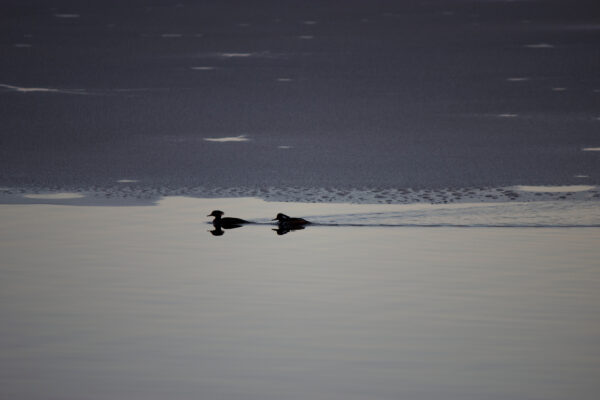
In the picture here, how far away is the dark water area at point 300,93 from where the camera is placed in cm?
1340

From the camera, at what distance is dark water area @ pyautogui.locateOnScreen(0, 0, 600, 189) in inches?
527

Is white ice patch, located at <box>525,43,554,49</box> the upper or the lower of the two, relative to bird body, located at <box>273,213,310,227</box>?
upper

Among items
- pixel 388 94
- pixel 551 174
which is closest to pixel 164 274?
pixel 551 174

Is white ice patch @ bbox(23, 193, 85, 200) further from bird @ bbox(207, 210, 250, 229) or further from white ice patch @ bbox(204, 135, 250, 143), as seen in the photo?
white ice patch @ bbox(204, 135, 250, 143)

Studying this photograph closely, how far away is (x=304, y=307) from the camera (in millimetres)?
6570

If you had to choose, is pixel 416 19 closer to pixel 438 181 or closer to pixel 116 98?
pixel 116 98

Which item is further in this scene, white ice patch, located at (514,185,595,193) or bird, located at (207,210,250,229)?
white ice patch, located at (514,185,595,193)

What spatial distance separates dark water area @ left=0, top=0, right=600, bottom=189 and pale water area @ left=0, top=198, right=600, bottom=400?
9.94 ft

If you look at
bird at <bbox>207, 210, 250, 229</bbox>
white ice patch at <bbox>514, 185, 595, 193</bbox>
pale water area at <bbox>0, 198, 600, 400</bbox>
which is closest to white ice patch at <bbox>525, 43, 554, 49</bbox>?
white ice patch at <bbox>514, 185, 595, 193</bbox>

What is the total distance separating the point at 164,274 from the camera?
297 inches

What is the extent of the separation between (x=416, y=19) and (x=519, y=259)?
13945 millimetres

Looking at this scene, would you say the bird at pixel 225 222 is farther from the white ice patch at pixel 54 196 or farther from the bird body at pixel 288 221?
the white ice patch at pixel 54 196

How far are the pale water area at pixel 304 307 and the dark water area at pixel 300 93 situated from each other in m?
3.03

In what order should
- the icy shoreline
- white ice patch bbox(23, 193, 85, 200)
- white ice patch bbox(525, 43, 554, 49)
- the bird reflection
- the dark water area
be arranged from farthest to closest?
white ice patch bbox(525, 43, 554, 49) → the dark water area → white ice patch bbox(23, 193, 85, 200) → the icy shoreline → the bird reflection
